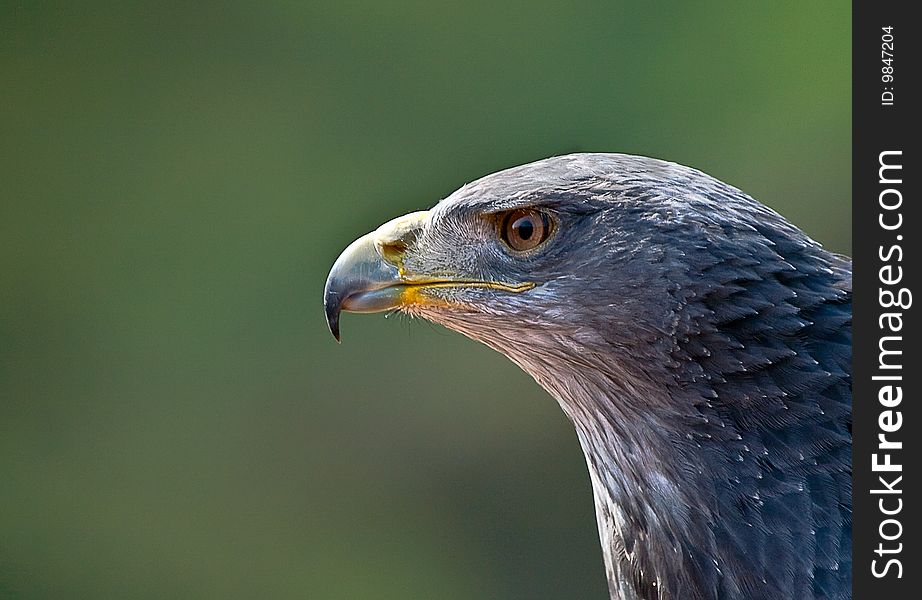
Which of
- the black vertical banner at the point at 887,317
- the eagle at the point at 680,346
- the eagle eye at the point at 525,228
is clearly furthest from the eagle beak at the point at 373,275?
the black vertical banner at the point at 887,317

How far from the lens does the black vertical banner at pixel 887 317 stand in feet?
4.59

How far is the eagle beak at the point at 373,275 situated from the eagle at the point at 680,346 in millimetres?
50

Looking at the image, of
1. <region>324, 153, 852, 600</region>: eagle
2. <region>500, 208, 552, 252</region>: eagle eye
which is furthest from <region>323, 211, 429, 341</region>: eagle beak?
<region>500, 208, 552, 252</region>: eagle eye

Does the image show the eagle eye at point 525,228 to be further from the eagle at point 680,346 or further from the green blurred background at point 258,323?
the green blurred background at point 258,323

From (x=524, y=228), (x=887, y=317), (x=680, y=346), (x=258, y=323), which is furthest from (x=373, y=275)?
(x=258, y=323)

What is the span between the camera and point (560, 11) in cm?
357

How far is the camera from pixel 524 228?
1.55 meters

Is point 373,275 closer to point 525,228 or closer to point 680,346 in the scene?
point 525,228

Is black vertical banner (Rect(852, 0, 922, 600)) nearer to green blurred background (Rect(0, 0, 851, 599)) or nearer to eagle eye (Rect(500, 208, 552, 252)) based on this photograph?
eagle eye (Rect(500, 208, 552, 252))

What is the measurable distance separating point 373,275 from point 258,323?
2.33m

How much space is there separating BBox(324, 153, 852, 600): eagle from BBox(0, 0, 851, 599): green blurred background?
204 centimetres

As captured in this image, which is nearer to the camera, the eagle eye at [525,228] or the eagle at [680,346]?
the eagle at [680,346]

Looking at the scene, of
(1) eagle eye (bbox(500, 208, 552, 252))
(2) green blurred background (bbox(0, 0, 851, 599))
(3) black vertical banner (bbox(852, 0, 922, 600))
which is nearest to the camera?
(3) black vertical banner (bbox(852, 0, 922, 600))

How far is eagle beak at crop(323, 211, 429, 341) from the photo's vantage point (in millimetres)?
1635
